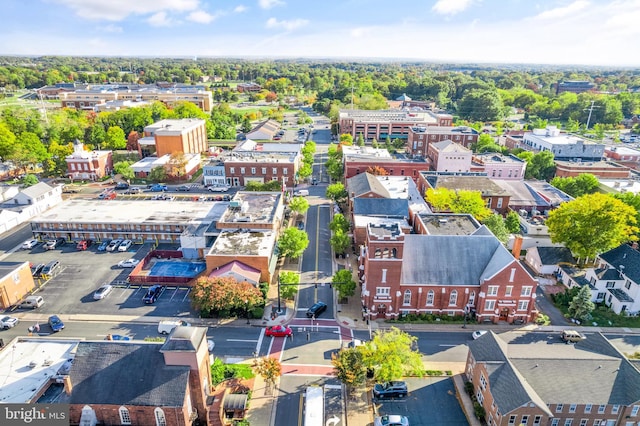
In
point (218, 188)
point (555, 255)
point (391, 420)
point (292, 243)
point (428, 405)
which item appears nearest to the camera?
point (391, 420)

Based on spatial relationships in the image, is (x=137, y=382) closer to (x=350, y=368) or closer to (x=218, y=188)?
(x=350, y=368)

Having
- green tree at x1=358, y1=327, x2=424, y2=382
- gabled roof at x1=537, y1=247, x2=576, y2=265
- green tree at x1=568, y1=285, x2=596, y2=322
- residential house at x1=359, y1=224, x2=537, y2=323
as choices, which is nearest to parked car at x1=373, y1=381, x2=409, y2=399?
green tree at x1=358, y1=327, x2=424, y2=382

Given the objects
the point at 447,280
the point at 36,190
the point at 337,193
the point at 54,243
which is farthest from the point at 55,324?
the point at 337,193

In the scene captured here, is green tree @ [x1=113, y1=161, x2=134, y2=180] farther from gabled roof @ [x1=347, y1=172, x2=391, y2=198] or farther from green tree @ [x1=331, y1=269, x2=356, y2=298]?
green tree @ [x1=331, y1=269, x2=356, y2=298]

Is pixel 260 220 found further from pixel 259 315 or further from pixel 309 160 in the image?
pixel 309 160

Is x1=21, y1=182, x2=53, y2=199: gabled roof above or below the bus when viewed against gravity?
above

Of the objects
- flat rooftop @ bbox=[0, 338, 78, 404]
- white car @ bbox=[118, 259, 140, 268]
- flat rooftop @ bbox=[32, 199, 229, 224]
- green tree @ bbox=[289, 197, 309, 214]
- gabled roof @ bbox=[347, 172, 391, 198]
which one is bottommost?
white car @ bbox=[118, 259, 140, 268]
